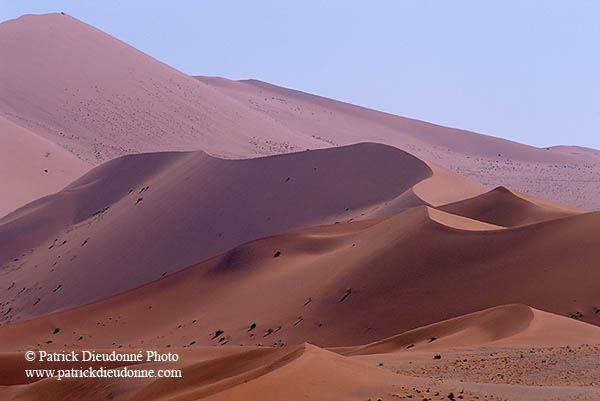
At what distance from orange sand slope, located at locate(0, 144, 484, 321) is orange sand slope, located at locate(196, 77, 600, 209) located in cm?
3099

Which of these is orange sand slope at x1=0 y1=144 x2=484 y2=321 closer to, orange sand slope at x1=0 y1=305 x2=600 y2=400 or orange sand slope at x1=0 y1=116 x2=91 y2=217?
orange sand slope at x1=0 y1=116 x2=91 y2=217

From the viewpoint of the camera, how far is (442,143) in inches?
4670

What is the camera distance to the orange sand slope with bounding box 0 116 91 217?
72.1m

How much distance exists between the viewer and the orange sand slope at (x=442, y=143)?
81000 mm

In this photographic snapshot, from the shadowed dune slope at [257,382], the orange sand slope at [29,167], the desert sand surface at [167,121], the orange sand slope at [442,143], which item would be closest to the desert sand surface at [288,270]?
the shadowed dune slope at [257,382]

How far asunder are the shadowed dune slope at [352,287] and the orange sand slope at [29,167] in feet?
135

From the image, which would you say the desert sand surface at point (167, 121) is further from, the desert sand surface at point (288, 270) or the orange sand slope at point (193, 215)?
the orange sand slope at point (193, 215)

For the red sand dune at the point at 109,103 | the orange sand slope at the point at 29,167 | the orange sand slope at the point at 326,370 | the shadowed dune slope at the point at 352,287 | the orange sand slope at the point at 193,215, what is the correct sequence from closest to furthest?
the orange sand slope at the point at 326,370 < the shadowed dune slope at the point at 352,287 < the orange sand slope at the point at 193,215 < the orange sand slope at the point at 29,167 < the red sand dune at the point at 109,103

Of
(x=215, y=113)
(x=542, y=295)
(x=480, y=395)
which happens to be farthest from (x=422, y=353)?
(x=215, y=113)

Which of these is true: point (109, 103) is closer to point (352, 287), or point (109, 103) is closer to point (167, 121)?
point (167, 121)

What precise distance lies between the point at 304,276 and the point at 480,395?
58.3 ft

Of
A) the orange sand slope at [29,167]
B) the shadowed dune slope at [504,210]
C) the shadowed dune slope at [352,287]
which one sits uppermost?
the orange sand slope at [29,167]

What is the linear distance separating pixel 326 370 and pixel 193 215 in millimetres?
35192

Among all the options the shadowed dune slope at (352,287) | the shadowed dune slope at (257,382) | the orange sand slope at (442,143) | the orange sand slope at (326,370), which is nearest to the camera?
the shadowed dune slope at (257,382)
